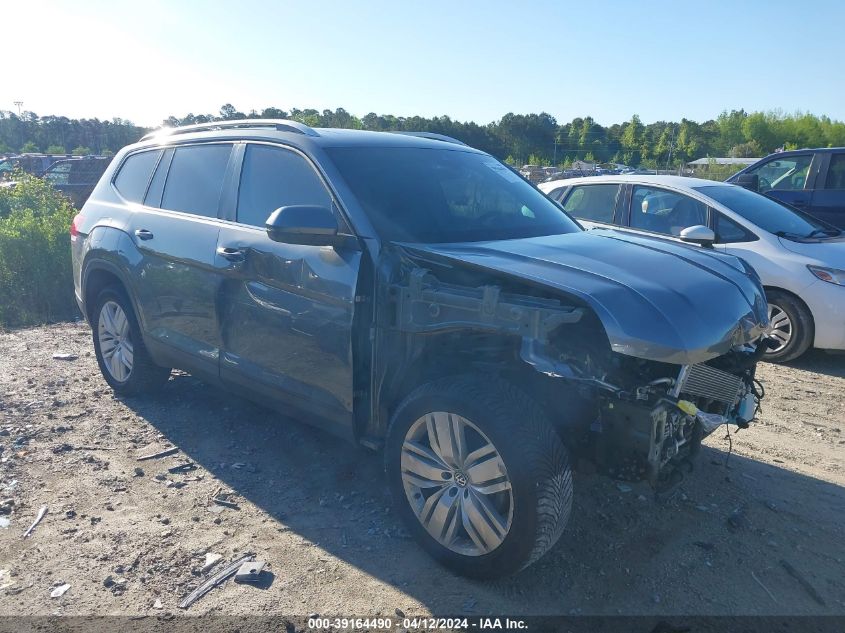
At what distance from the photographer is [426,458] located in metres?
3.17

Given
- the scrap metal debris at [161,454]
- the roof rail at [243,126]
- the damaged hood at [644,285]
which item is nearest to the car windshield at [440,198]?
the damaged hood at [644,285]

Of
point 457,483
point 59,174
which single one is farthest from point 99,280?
point 59,174

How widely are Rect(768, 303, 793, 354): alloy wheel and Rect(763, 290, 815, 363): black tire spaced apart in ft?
0.04

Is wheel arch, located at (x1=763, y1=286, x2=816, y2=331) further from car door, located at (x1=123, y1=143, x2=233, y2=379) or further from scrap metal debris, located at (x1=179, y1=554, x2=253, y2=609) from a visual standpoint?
scrap metal debris, located at (x1=179, y1=554, x2=253, y2=609)

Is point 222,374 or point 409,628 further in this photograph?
point 222,374

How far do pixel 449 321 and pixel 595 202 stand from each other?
4785 millimetres

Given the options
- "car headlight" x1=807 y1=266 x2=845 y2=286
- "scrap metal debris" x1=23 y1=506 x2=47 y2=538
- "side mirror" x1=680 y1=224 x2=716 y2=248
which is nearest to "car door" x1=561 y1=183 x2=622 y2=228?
"car headlight" x1=807 y1=266 x2=845 y2=286

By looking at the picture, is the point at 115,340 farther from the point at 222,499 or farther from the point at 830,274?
the point at 830,274

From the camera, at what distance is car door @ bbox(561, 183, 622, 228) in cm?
721

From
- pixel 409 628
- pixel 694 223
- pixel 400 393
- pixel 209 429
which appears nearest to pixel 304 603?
pixel 409 628

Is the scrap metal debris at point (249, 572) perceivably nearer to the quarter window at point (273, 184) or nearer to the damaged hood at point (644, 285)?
the damaged hood at point (644, 285)

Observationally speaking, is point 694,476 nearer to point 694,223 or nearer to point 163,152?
point 694,223

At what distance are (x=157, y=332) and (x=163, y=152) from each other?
1.34m

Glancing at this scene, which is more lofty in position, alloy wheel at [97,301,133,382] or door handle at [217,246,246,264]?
door handle at [217,246,246,264]
